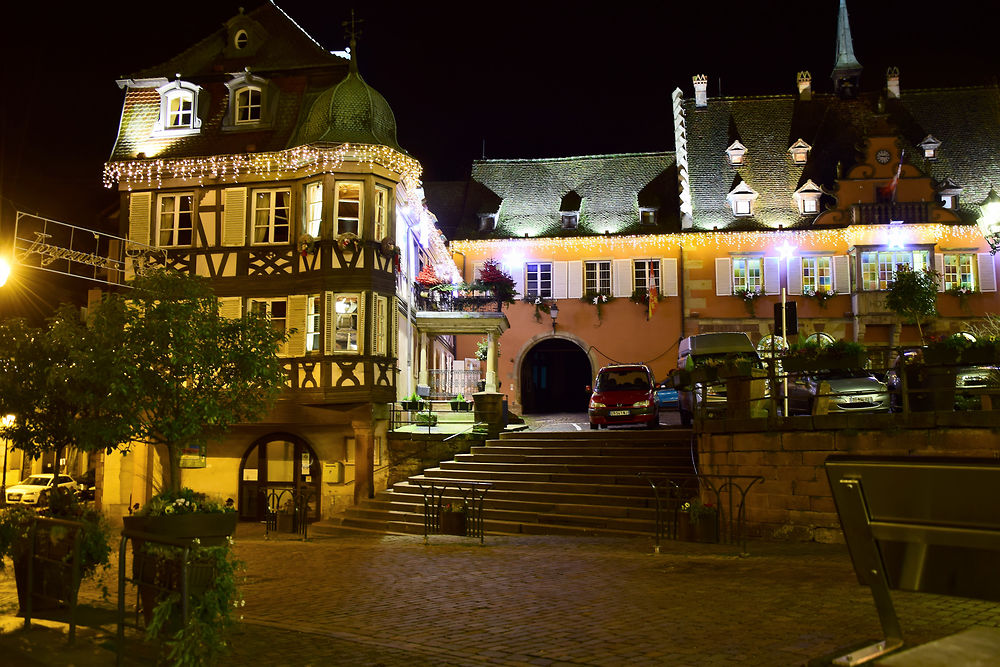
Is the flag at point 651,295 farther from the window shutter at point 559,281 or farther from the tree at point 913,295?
the tree at point 913,295

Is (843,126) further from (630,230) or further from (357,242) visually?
(357,242)

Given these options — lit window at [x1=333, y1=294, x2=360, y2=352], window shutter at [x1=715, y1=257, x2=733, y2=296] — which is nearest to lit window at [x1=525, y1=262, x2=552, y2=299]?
window shutter at [x1=715, y1=257, x2=733, y2=296]

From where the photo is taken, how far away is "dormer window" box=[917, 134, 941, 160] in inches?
1428

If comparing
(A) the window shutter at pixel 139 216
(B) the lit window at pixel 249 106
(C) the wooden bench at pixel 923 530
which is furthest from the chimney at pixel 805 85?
(C) the wooden bench at pixel 923 530

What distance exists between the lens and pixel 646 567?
1088 cm

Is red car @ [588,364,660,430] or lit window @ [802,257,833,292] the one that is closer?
red car @ [588,364,660,430]

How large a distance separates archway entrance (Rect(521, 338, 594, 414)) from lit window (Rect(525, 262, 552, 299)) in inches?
147

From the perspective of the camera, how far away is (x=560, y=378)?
4062 cm

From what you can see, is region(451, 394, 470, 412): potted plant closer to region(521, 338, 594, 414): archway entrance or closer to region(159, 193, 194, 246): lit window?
region(159, 193, 194, 246): lit window

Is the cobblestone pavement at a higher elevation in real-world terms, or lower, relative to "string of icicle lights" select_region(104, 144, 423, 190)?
lower

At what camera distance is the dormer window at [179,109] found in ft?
83.6

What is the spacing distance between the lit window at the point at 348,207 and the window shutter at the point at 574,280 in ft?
45.3

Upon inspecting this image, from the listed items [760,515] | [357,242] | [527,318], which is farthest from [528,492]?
[527,318]

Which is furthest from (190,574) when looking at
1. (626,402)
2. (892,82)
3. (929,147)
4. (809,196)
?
(892,82)
